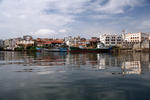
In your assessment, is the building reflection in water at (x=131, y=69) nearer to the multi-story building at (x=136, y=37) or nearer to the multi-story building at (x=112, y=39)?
the multi-story building at (x=112, y=39)

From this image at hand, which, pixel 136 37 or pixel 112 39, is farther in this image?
pixel 136 37

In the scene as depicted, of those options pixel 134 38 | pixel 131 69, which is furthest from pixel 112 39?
pixel 131 69

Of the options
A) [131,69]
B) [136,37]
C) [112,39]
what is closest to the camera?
[131,69]

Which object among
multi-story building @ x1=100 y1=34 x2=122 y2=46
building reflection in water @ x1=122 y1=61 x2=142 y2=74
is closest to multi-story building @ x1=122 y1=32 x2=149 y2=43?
multi-story building @ x1=100 y1=34 x2=122 y2=46

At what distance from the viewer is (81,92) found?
6.35 m

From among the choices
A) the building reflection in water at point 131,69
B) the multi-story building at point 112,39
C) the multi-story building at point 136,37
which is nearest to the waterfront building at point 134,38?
the multi-story building at point 136,37

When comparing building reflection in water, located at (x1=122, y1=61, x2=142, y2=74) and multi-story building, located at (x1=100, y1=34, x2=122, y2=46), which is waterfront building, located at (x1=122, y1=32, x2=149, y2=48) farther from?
building reflection in water, located at (x1=122, y1=61, x2=142, y2=74)

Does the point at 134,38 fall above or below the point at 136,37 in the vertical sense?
below

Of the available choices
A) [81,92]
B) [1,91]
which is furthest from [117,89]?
[1,91]

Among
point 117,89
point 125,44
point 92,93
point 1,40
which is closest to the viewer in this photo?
point 92,93

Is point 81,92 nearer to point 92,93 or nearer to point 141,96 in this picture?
point 92,93

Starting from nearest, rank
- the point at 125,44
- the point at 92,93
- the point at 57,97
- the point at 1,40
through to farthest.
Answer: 1. the point at 57,97
2. the point at 92,93
3. the point at 125,44
4. the point at 1,40

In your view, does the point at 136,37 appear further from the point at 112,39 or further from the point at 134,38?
the point at 112,39

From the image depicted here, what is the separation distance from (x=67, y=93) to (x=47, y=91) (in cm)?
92
